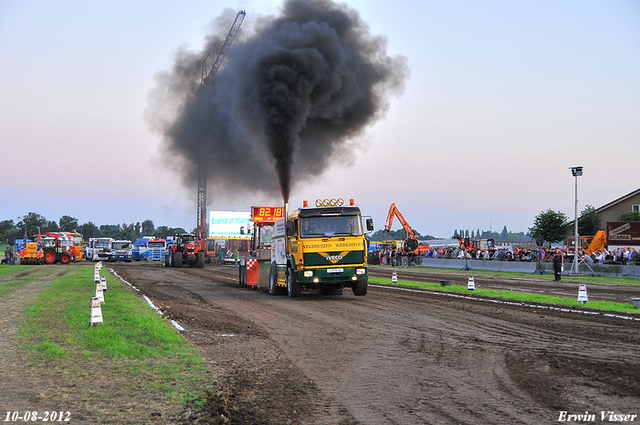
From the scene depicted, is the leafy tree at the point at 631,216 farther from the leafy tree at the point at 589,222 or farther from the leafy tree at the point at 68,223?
the leafy tree at the point at 68,223

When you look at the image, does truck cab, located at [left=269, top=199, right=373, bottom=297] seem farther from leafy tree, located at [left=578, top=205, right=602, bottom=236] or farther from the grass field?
leafy tree, located at [left=578, top=205, right=602, bottom=236]

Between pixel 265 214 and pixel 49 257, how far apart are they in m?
34.0

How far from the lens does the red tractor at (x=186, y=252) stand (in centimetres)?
4512

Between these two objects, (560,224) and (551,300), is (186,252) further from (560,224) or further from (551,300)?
(560,224)

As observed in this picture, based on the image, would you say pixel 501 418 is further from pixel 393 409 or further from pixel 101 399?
pixel 101 399

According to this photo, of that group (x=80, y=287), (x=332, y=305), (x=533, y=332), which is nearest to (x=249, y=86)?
(x=80, y=287)

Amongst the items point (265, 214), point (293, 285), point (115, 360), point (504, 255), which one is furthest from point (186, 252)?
point (115, 360)

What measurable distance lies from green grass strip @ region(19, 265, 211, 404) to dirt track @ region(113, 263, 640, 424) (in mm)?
427

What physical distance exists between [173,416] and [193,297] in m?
14.3

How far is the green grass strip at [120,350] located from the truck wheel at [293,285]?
5.31m

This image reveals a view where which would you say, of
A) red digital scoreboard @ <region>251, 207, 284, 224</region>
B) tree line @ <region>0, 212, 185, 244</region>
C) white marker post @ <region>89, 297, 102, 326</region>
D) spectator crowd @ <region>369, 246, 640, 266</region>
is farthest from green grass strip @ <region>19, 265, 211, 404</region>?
tree line @ <region>0, 212, 185, 244</region>

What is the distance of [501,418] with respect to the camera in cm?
543

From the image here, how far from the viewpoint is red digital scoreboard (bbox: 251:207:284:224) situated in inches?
914

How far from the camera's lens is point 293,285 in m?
18.5
